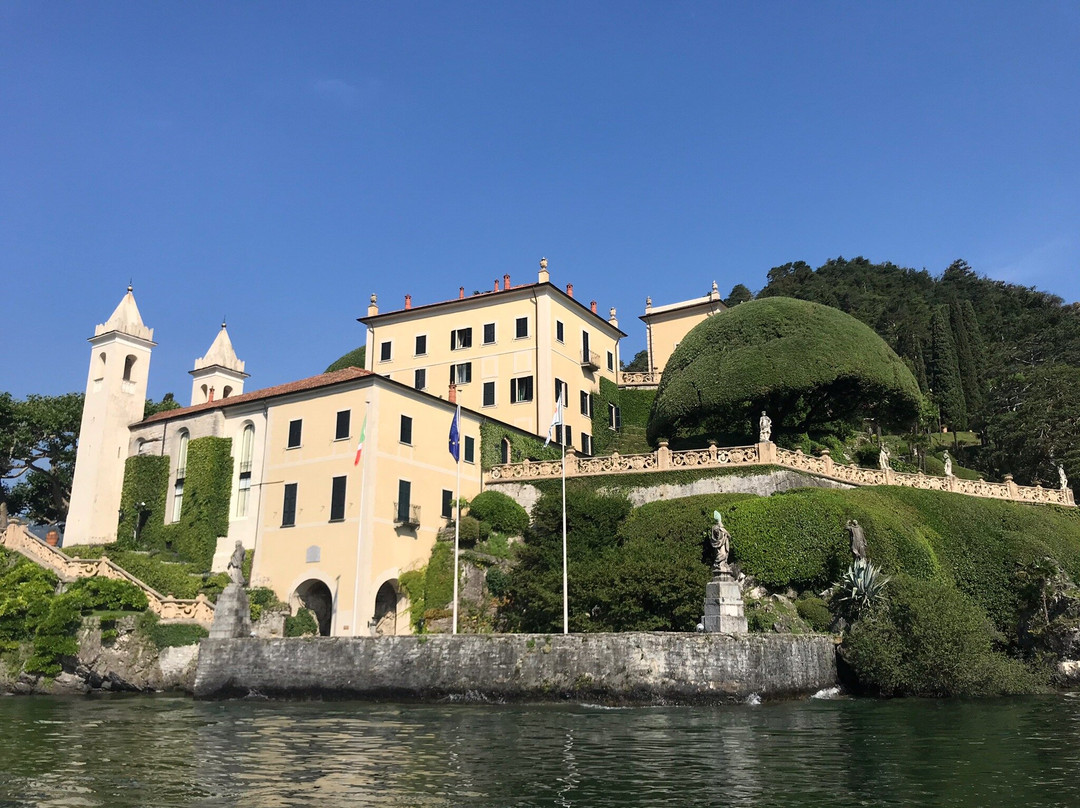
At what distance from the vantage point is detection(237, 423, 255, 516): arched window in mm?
42031

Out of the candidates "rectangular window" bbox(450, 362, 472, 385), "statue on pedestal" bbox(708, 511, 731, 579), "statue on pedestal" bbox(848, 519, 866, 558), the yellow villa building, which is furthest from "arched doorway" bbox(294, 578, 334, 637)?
"statue on pedestal" bbox(848, 519, 866, 558)

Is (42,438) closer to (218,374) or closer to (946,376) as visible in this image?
(218,374)

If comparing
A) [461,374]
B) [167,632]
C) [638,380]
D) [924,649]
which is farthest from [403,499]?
[638,380]

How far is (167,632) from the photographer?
34156 mm

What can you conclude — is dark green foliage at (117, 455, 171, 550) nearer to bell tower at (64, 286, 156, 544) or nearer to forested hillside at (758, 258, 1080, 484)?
bell tower at (64, 286, 156, 544)

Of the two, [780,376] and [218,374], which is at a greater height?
[218,374]

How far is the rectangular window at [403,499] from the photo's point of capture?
38.7 metres

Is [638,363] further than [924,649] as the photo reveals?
Yes

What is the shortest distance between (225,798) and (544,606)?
1945 cm

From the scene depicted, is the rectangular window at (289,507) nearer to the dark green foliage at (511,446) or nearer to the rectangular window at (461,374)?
the dark green foliage at (511,446)

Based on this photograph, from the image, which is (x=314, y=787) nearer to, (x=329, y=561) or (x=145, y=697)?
(x=145, y=697)

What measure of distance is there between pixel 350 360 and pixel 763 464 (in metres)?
38.6

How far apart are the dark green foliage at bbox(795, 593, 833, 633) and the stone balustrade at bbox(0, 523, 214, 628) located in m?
22.3

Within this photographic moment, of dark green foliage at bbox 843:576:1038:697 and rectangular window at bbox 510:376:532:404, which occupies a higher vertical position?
rectangular window at bbox 510:376:532:404
